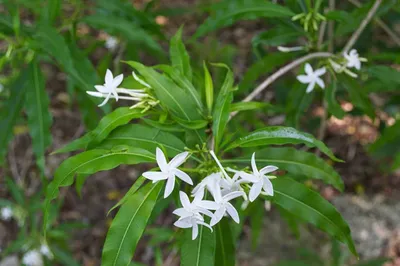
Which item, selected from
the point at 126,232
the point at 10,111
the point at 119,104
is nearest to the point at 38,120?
the point at 10,111

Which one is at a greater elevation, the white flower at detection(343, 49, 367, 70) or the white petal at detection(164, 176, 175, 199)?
the white petal at detection(164, 176, 175, 199)

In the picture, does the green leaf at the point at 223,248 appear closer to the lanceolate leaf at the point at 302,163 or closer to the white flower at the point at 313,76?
the lanceolate leaf at the point at 302,163

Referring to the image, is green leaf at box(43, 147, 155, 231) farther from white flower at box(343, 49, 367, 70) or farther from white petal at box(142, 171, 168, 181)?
white flower at box(343, 49, 367, 70)

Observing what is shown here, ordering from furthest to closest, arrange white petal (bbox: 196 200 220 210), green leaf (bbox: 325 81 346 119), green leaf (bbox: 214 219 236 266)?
green leaf (bbox: 325 81 346 119)
green leaf (bbox: 214 219 236 266)
white petal (bbox: 196 200 220 210)

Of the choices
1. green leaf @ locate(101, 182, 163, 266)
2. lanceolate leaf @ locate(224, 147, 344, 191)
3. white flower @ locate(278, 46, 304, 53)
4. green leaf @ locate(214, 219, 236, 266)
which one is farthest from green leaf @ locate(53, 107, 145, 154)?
white flower @ locate(278, 46, 304, 53)

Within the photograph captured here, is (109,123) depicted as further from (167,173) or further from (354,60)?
(354,60)

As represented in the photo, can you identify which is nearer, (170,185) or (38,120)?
(170,185)

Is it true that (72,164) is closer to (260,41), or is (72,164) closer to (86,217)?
(260,41)
